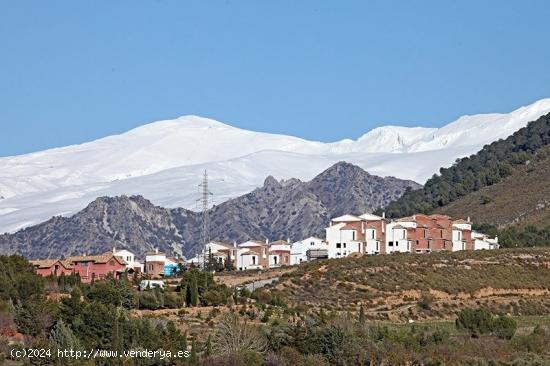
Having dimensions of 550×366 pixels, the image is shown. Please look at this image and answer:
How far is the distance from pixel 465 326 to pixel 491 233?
5229cm

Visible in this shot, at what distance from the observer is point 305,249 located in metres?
130

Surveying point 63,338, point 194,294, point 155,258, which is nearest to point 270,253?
point 155,258

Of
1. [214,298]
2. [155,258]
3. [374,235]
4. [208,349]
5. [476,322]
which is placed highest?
[374,235]

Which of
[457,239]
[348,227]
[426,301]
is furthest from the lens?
[348,227]

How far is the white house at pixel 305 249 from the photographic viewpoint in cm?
12648

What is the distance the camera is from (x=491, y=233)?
117312 millimetres

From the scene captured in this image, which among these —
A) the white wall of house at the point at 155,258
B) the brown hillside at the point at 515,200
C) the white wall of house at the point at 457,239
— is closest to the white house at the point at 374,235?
the white wall of house at the point at 457,239

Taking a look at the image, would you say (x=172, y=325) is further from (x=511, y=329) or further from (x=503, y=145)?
(x=503, y=145)

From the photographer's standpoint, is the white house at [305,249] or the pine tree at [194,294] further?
the white house at [305,249]

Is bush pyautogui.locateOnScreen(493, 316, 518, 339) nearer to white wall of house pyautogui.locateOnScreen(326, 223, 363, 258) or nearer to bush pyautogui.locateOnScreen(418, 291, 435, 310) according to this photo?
bush pyautogui.locateOnScreen(418, 291, 435, 310)

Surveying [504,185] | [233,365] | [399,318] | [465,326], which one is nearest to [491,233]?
[504,185]

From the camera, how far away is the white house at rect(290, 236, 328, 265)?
126 meters

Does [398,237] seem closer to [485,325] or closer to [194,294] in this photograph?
[194,294]

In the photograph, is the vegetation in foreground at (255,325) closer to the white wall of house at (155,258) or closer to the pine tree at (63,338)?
the pine tree at (63,338)
